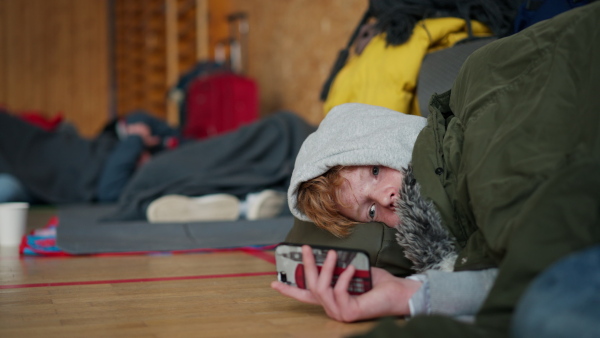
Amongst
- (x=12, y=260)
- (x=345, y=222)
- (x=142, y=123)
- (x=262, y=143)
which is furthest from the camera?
(x=142, y=123)

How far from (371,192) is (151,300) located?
49cm

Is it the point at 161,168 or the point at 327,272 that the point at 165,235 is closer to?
the point at 161,168

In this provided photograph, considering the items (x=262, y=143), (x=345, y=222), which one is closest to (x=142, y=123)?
(x=262, y=143)

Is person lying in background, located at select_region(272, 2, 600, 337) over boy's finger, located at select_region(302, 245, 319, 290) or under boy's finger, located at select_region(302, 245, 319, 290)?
over

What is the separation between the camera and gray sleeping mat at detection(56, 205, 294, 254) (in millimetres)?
2008

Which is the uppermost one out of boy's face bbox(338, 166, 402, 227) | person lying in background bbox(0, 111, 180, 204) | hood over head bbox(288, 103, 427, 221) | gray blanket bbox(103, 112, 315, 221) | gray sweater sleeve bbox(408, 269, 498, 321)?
hood over head bbox(288, 103, 427, 221)

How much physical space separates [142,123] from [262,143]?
4.07 feet

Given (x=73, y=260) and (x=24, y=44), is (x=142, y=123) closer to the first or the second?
(x=73, y=260)

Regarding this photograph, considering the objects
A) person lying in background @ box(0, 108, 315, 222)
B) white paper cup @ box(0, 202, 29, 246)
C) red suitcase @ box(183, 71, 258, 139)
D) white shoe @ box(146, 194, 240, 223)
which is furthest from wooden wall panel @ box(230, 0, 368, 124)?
white paper cup @ box(0, 202, 29, 246)

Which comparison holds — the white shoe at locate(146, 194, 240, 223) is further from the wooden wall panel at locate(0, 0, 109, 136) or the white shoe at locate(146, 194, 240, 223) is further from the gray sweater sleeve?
the wooden wall panel at locate(0, 0, 109, 136)

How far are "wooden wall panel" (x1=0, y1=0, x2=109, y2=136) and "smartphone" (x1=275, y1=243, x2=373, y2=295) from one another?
719 centimetres

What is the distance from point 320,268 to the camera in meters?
1.05

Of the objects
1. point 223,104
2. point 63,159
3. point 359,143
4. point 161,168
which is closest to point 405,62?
point 359,143

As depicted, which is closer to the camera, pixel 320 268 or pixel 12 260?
pixel 320 268
